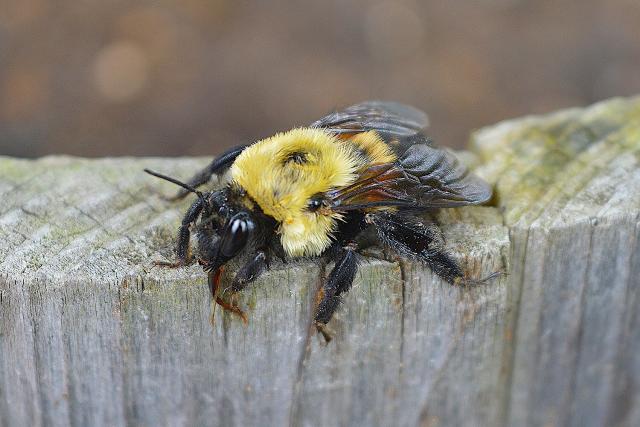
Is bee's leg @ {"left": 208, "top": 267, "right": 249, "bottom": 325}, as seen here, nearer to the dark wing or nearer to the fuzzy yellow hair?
the fuzzy yellow hair

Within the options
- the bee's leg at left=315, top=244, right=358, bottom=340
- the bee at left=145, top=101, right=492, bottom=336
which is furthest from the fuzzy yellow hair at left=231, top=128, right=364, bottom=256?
the bee's leg at left=315, top=244, right=358, bottom=340

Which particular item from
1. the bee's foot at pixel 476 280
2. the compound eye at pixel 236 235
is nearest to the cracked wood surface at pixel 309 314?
the bee's foot at pixel 476 280

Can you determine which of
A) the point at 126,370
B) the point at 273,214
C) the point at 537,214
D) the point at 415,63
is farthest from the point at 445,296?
the point at 415,63

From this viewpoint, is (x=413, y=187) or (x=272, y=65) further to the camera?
(x=272, y=65)

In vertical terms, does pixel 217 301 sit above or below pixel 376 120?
below

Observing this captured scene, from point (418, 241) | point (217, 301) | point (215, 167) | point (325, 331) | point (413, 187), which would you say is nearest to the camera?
point (217, 301)

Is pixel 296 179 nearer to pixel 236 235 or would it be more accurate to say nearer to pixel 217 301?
pixel 236 235

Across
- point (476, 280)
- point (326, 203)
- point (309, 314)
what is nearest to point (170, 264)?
point (309, 314)

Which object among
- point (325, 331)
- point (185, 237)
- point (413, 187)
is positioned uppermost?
point (413, 187)
